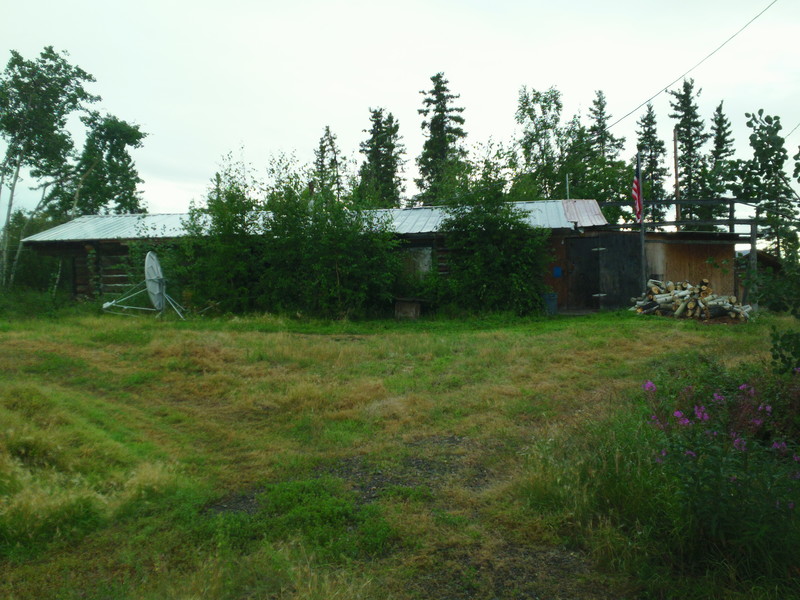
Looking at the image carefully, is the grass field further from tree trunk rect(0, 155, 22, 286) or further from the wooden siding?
tree trunk rect(0, 155, 22, 286)

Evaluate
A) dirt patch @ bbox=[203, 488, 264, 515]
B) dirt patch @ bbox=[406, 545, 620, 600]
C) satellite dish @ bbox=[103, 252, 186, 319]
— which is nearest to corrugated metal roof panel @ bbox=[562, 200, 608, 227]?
satellite dish @ bbox=[103, 252, 186, 319]

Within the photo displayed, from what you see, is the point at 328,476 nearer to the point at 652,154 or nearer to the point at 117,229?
the point at 117,229

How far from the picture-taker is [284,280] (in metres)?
14.6

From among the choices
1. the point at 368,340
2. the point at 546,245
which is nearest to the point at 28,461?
the point at 368,340

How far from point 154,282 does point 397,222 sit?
7219mm

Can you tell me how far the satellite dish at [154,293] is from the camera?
14.4 metres

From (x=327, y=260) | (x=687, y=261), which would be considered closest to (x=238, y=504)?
(x=327, y=260)

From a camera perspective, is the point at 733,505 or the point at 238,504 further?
the point at 238,504

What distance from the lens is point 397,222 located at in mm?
17234

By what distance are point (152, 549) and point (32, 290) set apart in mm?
17833

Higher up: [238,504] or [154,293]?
[154,293]

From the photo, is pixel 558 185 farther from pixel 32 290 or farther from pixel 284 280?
pixel 32 290

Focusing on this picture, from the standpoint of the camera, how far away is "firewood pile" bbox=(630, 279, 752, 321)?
41.5ft

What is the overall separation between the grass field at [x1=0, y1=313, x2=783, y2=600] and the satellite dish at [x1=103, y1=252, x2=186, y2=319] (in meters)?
5.46
